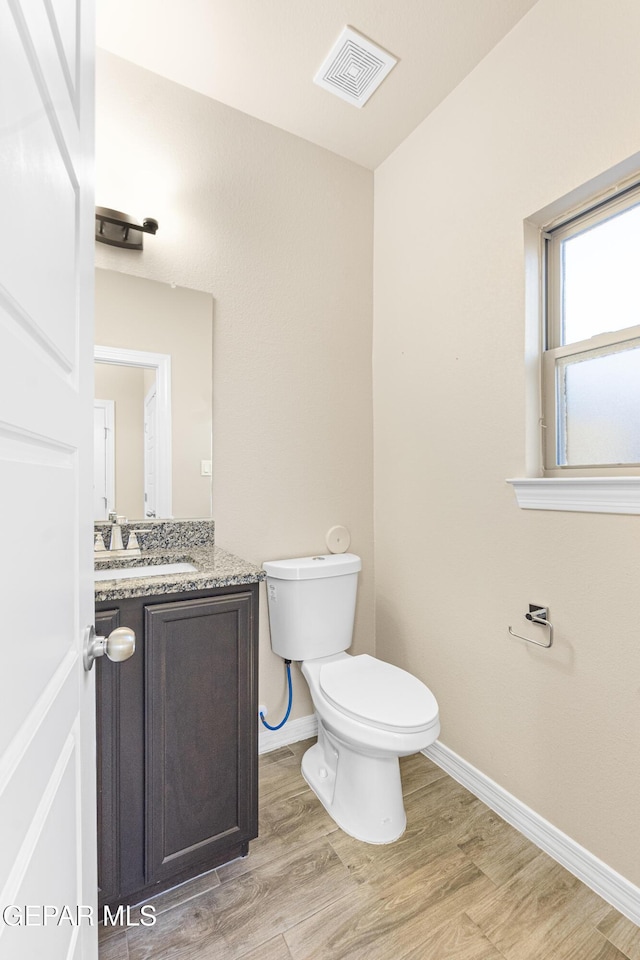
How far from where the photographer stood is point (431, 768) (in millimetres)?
1822

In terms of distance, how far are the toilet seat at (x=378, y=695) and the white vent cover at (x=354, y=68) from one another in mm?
2239

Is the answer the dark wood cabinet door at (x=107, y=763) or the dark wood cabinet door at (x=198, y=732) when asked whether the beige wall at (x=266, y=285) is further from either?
the dark wood cabinet door at (x=107, y=763)

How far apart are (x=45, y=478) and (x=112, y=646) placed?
325mm

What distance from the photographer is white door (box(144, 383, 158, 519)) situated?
1.72 metres

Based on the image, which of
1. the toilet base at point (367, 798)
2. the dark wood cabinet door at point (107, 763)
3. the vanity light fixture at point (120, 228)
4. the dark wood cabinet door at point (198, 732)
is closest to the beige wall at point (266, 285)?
the vanity light fixture at point (120, 228)

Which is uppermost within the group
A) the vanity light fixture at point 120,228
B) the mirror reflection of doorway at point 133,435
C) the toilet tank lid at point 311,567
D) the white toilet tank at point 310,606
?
the vanity light fixture at point 120,228

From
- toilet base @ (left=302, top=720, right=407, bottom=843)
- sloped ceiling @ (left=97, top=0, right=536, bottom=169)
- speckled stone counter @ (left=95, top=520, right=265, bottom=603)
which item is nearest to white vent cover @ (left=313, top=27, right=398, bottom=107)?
sloped ceiling @ (left=97, top=0, right=536, bottom=169)

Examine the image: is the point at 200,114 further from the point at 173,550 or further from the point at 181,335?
the point at 173,550

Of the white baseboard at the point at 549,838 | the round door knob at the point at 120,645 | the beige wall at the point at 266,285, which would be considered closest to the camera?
the round door knob at the point at 120,645

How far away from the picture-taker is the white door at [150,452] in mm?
1717

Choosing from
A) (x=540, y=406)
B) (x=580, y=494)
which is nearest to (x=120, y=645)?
(x=580, y=494)

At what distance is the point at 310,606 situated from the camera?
5.81ft

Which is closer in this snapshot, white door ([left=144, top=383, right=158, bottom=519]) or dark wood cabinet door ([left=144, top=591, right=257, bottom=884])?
dark wood cabinet door ([left=144, top=591, right=257, bottom=884])

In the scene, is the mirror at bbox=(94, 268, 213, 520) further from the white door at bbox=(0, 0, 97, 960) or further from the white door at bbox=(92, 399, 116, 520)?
the white door at bbox=(0, 0, 97, 960)
